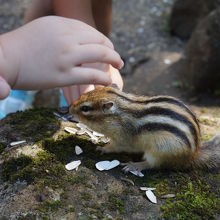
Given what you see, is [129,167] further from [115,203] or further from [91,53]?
[91,53]

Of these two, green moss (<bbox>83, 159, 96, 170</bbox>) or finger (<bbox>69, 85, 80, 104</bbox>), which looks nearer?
green moss (<bbox>83, 159, 96, 170</bbox>)

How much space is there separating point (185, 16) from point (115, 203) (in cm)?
536

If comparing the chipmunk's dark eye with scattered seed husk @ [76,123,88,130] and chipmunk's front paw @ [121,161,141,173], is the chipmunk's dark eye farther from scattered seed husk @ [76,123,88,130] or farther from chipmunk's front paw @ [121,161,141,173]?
chipmunk's front paw @ [121,161,141,173]

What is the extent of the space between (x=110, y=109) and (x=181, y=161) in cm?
58

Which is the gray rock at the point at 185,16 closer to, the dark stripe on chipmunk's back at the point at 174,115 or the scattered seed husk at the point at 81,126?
the scattered seed husk at the point at 81,126

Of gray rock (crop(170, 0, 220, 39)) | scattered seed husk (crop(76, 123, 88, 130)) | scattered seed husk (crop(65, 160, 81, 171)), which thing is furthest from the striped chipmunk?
gray rock (crop(170, 0, 220, 39))

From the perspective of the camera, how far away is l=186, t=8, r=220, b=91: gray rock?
539 centimetres

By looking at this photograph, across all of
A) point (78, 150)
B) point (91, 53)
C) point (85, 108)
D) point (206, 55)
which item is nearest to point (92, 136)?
point (85, 108)

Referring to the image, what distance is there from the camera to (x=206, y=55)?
216 inches

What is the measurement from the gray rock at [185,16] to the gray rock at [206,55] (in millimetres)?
1097

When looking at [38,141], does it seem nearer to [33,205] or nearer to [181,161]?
[33,205]

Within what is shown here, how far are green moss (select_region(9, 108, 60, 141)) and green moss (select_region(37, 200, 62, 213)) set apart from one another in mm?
568

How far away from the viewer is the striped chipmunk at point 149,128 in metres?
2.36

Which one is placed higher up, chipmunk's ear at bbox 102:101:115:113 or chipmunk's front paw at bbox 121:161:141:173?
chipmunk's ear at bbox 102:101:115:113
